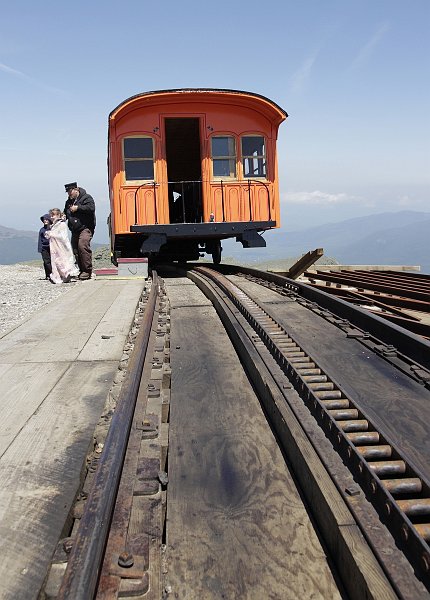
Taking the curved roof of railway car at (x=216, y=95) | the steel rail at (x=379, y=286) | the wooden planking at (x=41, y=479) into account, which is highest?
the curved roof of railway car at (x=216, y=95)

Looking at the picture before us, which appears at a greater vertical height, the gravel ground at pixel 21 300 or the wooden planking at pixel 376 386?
the gravel ground at pixel 21 300

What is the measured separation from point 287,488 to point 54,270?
30.8ft

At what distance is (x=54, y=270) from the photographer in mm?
10734

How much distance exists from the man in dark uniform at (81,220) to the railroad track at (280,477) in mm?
6545

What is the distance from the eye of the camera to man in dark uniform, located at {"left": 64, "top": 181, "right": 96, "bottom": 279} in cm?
1020

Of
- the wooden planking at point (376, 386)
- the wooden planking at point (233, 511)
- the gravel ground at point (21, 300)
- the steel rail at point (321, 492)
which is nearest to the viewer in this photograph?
the steel rail at point (321, 492)

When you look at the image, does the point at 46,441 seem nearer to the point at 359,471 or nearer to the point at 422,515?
the point at 359,471

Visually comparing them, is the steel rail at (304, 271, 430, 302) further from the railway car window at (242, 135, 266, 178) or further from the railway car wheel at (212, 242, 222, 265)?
the railway car wheel at (212, 242, 222, 265)

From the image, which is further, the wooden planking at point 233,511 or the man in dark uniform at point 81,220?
the man in dark uniform at point 81,220

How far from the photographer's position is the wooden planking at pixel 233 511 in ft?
5.71

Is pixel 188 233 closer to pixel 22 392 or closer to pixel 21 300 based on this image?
pixel 21 300

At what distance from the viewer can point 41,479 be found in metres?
2.21

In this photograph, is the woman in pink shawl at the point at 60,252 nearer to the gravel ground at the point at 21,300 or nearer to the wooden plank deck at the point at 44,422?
the gravel ground at the point at 21,300

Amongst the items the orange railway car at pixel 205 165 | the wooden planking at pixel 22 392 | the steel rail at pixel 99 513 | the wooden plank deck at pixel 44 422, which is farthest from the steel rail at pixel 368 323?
the orange railway car at pixel 205 165
